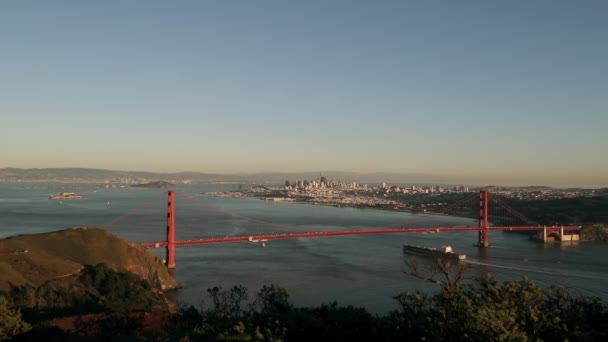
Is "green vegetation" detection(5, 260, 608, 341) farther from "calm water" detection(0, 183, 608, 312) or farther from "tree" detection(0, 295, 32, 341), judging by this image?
"calm water" detection(0, 183, 608, 312)

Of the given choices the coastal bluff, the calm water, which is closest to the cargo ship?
the calm water

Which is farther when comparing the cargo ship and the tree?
the cargo ship

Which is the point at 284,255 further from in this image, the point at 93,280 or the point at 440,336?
the point at 440,336

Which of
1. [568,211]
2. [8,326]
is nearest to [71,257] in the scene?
[8,326]

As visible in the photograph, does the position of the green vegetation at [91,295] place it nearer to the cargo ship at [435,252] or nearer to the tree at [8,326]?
the tree at [8,326]

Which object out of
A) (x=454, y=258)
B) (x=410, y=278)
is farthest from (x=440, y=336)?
(x=454, y=258)

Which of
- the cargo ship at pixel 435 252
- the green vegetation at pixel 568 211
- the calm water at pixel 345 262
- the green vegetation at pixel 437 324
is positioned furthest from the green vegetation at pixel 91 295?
the green vegetation at pixel 568 211
